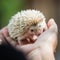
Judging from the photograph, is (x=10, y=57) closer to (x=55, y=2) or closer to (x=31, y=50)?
(x=31, y=50)

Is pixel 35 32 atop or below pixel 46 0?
below

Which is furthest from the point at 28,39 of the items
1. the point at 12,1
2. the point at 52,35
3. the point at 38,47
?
the point at 12,1

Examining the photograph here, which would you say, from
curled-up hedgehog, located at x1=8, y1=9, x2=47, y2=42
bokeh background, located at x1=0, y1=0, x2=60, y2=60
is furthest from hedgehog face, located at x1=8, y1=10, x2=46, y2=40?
bokeh background, located at x1=0, y1=0, x2=60, y2=60

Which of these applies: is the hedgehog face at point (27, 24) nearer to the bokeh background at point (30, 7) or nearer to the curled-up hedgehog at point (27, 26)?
the curled-up hedgehog at point (27, 26)

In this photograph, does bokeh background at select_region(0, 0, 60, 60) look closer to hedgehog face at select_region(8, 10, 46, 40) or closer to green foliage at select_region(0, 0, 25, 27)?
green foliage at select_region(0, 0, 25, 27)

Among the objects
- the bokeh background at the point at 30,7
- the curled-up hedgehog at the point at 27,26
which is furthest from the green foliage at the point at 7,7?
the curled-up hedgehog at the point at 27,26

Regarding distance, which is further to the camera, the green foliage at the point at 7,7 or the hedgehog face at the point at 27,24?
the green foliage at the point at 7,7

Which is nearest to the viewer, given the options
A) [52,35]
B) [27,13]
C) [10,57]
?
[10,57]

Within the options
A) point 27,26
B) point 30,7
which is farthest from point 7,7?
point 27,26
